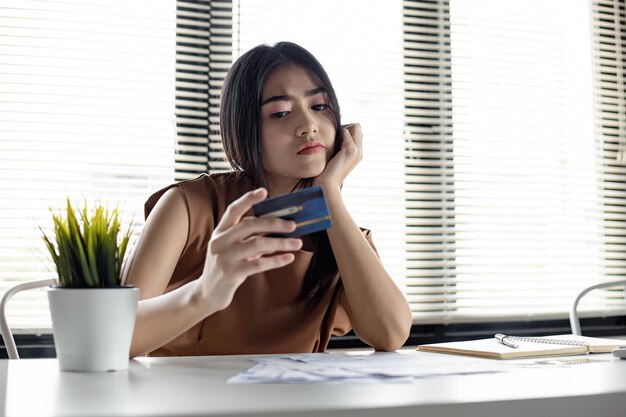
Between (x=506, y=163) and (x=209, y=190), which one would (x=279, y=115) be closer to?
(x=209, y=190)

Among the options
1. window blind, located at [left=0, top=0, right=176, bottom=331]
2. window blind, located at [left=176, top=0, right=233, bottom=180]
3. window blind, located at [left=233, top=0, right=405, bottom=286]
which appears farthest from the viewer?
window blind, located at [left=233, top=0, right=405, bottom=286]

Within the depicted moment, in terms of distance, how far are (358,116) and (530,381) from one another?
1.97m

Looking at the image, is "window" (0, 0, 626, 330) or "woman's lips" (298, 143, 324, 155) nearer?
"woman's lips" (298, 143, 324, 155)

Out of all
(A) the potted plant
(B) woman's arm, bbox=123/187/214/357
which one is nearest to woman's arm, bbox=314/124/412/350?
(B) woman's arm, bbox=123/187/214/357

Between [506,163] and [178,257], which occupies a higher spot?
[506,163]

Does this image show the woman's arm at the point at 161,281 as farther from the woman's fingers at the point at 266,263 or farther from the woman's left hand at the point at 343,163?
the woman's left hand at the point at 343,163

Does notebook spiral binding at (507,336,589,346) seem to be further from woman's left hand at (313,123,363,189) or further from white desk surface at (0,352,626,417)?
woman's left hand at (313,123,363,189)

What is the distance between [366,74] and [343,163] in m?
1.25

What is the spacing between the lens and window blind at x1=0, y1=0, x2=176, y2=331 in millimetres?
2238

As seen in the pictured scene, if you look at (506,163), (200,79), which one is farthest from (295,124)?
(506,163)

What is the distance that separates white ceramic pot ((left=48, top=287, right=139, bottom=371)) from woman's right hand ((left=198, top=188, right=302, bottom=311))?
0.43ft

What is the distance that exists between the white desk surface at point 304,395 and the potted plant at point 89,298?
28 millimetres

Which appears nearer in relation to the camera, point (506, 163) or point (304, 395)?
point (304, 395)

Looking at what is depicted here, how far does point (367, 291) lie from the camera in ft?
4.40
